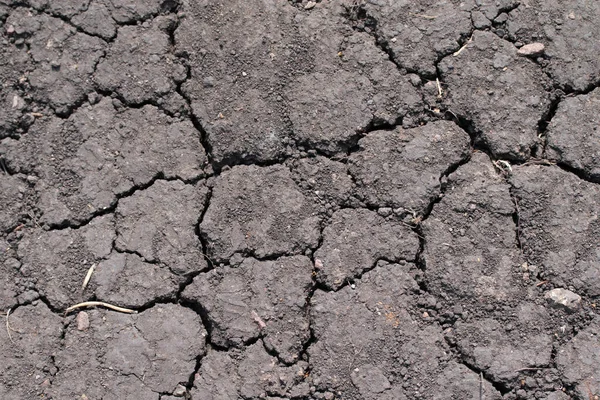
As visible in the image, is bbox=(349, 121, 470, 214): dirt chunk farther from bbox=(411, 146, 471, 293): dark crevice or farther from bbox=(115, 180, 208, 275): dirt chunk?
bbox=(115, 180, 208, 275): dirt chunk

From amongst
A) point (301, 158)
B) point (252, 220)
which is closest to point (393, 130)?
point (301, 158)

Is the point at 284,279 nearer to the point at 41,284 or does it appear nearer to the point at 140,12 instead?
the point at 41,284

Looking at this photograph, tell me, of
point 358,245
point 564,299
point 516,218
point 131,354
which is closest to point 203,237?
point 131,354

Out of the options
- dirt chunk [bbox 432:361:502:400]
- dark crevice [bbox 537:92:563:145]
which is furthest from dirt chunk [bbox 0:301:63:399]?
dark crevice [bbox 537:92:563:145]

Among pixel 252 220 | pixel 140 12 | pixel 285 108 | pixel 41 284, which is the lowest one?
pixel 41 284

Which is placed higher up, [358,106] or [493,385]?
[358,106]

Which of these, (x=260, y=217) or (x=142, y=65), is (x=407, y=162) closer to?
(x=260, y=217)
